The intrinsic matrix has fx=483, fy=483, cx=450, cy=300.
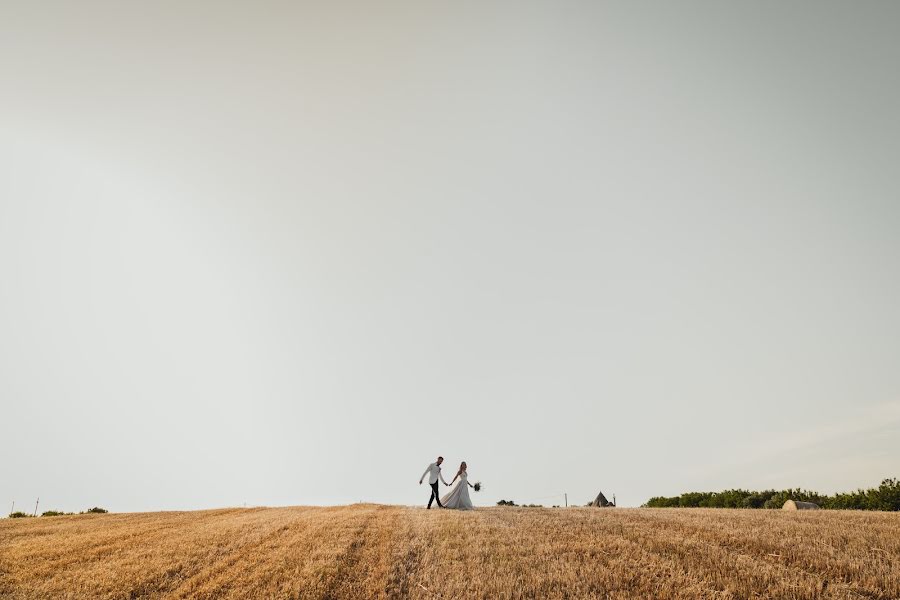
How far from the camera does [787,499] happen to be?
36.2m

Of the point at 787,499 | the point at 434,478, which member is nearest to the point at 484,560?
the point at 434,478

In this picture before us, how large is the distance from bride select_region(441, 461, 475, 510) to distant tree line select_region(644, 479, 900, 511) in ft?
80.3

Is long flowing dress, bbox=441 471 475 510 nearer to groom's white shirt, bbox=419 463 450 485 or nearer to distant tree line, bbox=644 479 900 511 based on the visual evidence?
groom's white shirt, bbox=419 463 450 485

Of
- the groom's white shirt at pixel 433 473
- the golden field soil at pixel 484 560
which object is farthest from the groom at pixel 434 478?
the golden field soil at pixel 484 560

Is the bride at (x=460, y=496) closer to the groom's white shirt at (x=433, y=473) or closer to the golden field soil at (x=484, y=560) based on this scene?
the groom's white shirt at (x=433, y=473)

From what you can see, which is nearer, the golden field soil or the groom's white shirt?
the golden field soil

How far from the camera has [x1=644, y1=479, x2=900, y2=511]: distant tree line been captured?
28250 mm

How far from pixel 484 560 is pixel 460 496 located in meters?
14.8

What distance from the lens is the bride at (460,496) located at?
24.1m

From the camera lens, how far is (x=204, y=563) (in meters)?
11.2

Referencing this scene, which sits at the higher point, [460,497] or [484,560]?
[460,497]

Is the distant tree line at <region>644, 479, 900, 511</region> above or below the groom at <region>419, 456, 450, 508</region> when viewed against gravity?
below

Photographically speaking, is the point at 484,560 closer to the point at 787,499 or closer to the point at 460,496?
the point at 460,496

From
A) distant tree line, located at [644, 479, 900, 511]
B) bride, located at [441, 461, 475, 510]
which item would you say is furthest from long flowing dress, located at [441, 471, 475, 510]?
distant tree line, located at [644, 479, 900, 511]
